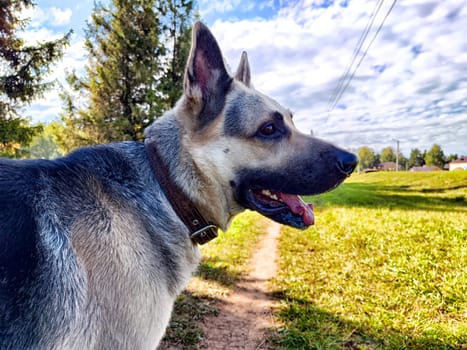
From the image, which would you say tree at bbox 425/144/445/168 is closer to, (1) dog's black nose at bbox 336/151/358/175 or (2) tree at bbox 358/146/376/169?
(2) tree at bbox 358/146/376/169

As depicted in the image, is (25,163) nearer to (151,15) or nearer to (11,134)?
(11,134)

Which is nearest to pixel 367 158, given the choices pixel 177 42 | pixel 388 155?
pixel 388 155

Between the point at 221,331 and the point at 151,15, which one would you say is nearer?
the point at 221,331

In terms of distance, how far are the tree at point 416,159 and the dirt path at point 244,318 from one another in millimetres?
94800

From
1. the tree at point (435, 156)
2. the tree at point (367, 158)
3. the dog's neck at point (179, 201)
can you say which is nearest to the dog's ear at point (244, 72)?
the dog's neck at point (179, 201)

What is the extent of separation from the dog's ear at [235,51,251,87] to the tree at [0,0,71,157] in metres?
10.00

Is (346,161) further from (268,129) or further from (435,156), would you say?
(435,156)

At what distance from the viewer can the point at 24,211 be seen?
5.09 feet

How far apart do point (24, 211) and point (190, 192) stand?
1037 millimetres

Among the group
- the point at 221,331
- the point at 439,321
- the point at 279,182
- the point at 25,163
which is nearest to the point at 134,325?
the point at 25,163

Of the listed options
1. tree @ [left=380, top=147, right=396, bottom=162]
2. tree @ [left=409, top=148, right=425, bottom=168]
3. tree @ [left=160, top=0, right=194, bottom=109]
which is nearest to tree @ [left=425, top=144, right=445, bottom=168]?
tree @ [left=409, top=148, right=425, bottom=168]

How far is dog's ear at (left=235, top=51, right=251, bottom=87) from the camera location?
338cm

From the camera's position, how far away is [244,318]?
13.5 feet

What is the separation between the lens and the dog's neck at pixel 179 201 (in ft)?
7.14
